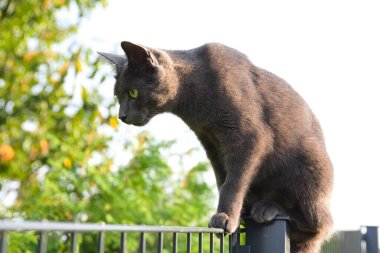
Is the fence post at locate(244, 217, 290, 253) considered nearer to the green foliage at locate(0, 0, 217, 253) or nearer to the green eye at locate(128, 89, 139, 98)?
the green eye at locate(128, 89, 139, 98)

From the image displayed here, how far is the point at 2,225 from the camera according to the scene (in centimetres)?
94

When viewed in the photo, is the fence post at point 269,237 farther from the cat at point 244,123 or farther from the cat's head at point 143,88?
the cat's head at point 143,88

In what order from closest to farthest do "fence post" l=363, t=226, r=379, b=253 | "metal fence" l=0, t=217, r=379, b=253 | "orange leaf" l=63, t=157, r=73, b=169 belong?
"metal fence" l=0, t=217, r=379, b=253, "fence post" l=363, t=226, r=379, b=253, "orange leaf" l=63, t=157, r=73, b=169

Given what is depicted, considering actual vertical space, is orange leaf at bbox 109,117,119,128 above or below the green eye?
above

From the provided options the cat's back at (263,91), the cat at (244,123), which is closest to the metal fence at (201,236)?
the cat at (244,123)

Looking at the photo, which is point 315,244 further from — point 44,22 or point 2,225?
point 44,22

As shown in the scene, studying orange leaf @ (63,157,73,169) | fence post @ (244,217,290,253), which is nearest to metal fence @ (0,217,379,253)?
fence post @ (244,217,290,253)

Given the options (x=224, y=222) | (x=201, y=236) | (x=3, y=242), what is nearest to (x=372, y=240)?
(x=224, y=222)

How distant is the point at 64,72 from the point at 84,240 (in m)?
1.51

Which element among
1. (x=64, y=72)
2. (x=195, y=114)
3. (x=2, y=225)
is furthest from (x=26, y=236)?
(x=2, y=225)

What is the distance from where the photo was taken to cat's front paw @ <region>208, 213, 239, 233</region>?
7.72 feet

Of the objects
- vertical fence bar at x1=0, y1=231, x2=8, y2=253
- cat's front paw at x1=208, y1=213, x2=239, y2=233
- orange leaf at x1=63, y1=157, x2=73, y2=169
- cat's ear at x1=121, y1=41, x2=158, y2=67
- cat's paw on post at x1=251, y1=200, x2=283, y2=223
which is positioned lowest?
vertical fence bar at x1=0, y1=231, x2=8, y2=253

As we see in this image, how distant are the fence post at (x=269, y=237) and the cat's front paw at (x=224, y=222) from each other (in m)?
0.10

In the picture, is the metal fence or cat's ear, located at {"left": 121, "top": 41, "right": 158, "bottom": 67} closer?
the metal fence
